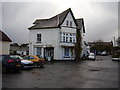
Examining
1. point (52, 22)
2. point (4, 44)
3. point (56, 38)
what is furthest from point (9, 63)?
point (52, 22)

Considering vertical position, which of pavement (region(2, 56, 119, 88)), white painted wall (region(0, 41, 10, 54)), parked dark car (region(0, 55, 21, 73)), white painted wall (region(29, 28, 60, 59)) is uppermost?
white painted wall (region(29, 28, 60, 59))

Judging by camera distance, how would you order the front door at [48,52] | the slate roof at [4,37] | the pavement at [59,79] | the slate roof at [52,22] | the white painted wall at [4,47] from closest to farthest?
the pavement at [59,79]
the white painted wall at [4,47]
the slate roof at [4,37]
the slate roof at [52,22]
the front door at [48,52]

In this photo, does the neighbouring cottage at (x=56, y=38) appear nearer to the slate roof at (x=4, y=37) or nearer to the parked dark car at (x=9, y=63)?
the slate roof at (x=4, y=37)

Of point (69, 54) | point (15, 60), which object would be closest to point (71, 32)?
point (69, 54)

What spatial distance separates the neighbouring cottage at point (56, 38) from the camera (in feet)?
123

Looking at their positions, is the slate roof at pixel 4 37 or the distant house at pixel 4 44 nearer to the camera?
the distant house at pixel 4 44

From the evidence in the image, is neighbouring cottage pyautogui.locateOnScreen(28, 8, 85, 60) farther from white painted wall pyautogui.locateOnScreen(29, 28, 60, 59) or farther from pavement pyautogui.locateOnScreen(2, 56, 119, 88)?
pavement pyautogui.locateOnScreen(2, 56, 119, 88)

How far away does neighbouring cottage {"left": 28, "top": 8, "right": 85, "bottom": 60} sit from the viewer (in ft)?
123

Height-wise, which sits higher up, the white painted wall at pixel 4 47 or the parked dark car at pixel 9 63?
the white painted wall at pixel 4 47

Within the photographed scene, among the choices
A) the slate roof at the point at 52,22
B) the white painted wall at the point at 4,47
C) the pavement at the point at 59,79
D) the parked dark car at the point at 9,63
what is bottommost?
the pavement at the point at 59,79

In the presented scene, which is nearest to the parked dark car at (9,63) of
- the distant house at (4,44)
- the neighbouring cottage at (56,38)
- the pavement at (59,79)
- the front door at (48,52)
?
the pavement at (59,79)

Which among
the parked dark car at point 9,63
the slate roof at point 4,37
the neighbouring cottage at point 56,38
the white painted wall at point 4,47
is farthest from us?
the slate roof at point 4,37

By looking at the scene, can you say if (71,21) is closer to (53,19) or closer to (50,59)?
(53,19)

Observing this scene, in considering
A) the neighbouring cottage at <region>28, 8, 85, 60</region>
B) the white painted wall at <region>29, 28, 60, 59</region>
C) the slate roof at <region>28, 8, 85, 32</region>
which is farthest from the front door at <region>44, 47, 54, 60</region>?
the slate roof at <region>28, 8, 85, 32</region>
